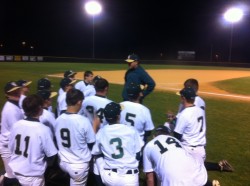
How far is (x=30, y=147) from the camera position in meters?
3.93

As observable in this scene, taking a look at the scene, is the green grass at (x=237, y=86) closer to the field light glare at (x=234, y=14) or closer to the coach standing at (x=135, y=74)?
the coach standing at (x=135, y=74)

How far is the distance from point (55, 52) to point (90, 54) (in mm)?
7695

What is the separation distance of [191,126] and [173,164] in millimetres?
1446

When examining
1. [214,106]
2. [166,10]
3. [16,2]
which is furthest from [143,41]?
[214,106]

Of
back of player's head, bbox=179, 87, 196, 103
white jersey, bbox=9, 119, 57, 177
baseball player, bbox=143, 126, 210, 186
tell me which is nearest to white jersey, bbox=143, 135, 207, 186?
baseball player, bbox=143, 126, 210, 186

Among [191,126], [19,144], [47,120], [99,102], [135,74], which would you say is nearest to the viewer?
[19,144]

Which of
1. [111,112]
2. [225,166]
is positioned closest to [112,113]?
[111,112]

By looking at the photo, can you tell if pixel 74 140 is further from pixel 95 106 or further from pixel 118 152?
pixel 95 106

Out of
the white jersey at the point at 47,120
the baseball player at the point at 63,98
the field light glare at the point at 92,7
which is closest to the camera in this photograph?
the white jersey at the point at 47,120

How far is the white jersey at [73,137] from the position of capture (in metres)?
4.21

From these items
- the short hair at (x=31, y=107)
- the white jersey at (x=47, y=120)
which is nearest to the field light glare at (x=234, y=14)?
the white jersey at (x=47, y=120)

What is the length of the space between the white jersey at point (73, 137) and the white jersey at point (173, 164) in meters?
0.98

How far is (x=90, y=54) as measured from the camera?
2539 inches

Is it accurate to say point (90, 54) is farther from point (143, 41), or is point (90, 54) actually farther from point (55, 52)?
point (143, 41)
